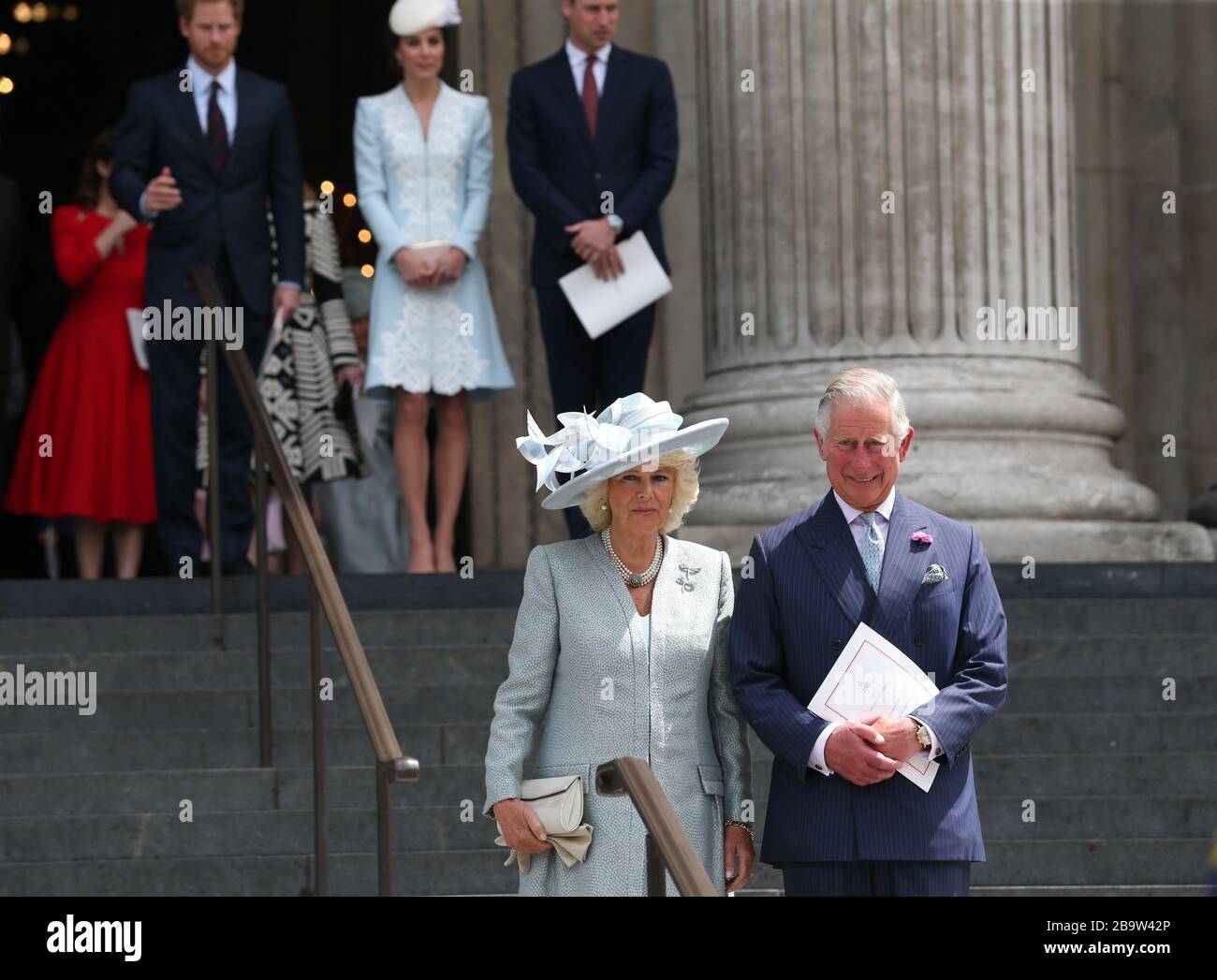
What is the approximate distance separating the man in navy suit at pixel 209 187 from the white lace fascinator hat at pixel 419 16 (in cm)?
55

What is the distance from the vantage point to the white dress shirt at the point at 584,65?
9.30 m

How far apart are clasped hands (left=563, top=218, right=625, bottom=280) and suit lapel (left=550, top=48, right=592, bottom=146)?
40 centimetres

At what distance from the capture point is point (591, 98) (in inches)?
365

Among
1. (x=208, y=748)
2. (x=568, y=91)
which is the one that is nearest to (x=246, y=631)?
(x=208, y=748)

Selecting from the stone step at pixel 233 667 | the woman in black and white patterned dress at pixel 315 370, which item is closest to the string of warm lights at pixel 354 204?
the woman in black and white patterned dress at pixel 315 370

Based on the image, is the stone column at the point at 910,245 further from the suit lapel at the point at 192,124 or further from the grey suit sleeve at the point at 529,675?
the grey suit sleeve at the point at 529,675

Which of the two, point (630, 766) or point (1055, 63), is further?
point (1055, 63)

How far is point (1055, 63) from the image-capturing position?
1004 centimetres

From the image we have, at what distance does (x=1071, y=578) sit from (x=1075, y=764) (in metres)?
1.57

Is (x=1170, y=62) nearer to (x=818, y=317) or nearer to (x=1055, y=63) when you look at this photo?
(x=1055, y=63)

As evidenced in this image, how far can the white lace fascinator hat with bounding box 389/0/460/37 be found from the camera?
30.1 ft

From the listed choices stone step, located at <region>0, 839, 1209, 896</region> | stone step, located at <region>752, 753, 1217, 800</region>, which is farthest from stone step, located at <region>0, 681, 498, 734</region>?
stone step, located at <region>752, 753, 1217, 800</region>
